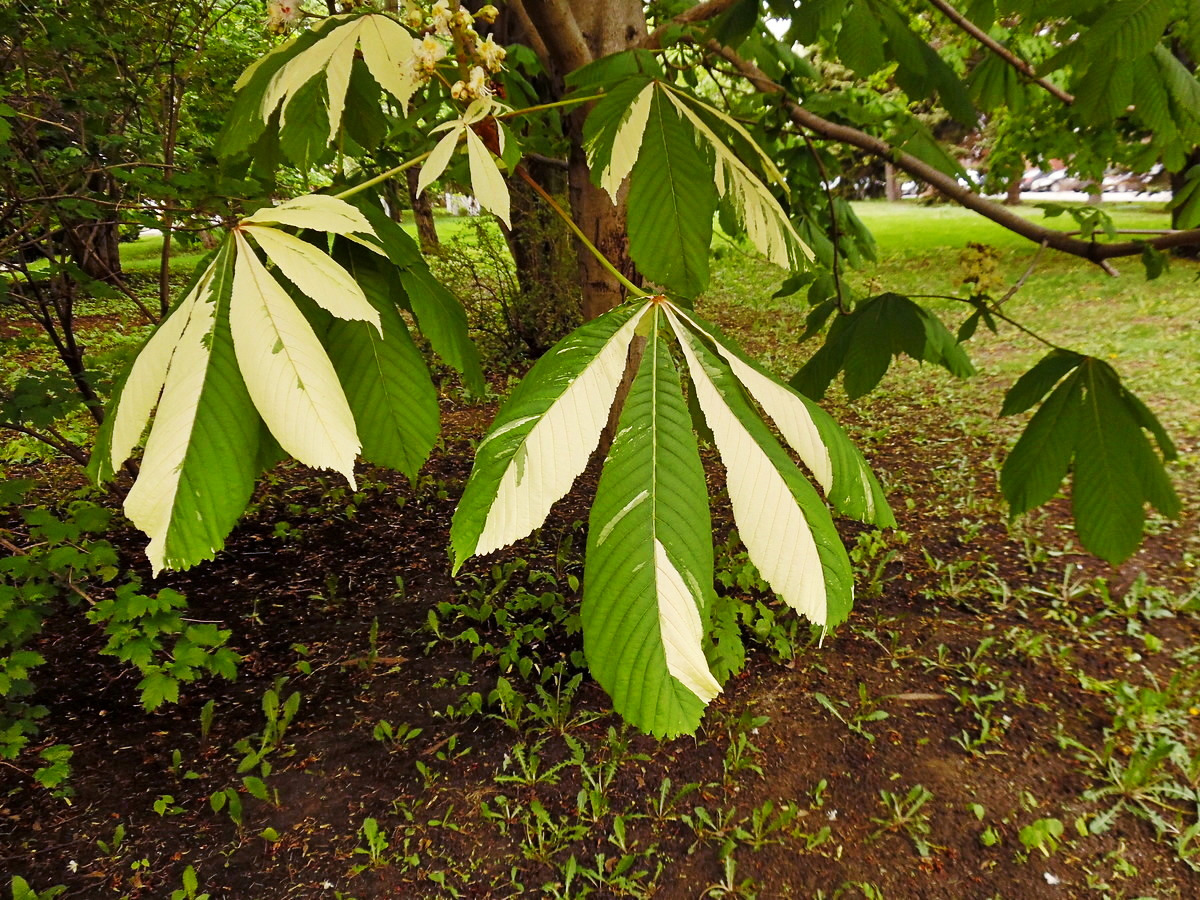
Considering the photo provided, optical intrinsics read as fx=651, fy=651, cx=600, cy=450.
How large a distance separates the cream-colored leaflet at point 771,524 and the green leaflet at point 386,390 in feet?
0.96

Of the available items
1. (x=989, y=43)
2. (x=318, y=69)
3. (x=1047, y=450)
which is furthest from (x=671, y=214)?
(x=989, y=43)

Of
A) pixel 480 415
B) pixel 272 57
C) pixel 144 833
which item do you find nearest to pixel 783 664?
pixel 144 833

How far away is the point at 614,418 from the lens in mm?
1717

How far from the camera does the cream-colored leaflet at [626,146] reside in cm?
66

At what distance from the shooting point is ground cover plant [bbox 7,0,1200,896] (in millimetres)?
473

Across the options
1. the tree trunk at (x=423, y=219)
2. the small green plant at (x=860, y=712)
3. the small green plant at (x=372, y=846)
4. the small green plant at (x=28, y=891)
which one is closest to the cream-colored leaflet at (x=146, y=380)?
the small green plant at (x=372, y=846)

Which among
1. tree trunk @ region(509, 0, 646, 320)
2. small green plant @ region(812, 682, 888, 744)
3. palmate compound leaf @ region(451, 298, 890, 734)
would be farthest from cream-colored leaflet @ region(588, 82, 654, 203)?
small green plant @ region(812, 682, 888, 744)

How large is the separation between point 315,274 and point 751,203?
0.47m

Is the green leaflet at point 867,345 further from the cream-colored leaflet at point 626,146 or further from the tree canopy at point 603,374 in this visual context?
the cream-colored leaflet at point 626,146

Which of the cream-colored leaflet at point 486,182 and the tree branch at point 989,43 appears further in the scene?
the tree branch at point 989,43

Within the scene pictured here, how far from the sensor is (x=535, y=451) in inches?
18.8

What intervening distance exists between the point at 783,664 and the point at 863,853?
0.63 metres

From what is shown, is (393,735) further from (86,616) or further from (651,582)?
(651,582)

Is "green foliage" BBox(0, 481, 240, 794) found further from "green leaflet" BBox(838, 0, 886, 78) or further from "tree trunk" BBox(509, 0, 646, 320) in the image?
"green leaflet" BBox(838, 0, 886, 78)
